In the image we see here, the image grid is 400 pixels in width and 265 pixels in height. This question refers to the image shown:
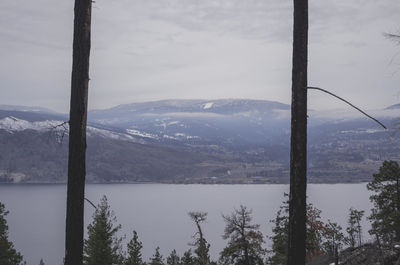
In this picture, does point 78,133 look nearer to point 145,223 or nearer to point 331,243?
point 331,243

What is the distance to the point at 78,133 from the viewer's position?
704cm

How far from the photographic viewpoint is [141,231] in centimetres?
12206

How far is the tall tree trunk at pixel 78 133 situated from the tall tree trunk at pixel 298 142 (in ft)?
11.7

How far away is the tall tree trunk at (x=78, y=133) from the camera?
7.01 meters

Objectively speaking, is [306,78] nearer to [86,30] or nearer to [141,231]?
[86,30]

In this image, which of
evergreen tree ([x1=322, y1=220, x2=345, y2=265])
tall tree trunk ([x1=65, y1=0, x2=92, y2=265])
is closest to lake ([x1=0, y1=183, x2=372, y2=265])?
evergreen tree ([x1=322, y1=220, x2=345, y2=265])

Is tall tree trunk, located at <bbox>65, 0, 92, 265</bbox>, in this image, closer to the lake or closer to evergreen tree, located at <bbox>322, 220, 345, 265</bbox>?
evergreen tree, located at <bbox>322, 220, 345, 265</bbox>

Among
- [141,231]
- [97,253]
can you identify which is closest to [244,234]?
[97,253]

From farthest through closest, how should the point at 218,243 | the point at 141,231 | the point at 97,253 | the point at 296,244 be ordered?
the point at 141,231 < the point at 218,243 < the point at 97,253 < the point at 296,244

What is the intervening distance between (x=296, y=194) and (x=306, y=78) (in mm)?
1913

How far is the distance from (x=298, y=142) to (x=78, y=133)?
3.72 metres

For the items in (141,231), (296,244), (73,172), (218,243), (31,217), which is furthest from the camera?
(31,217)

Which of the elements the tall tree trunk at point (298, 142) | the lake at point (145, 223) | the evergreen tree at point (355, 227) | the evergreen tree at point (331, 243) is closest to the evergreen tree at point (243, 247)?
→ the evergreen tree at point (331, 243)

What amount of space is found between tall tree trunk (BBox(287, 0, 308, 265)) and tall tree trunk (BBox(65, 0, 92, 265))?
11.7 feet
